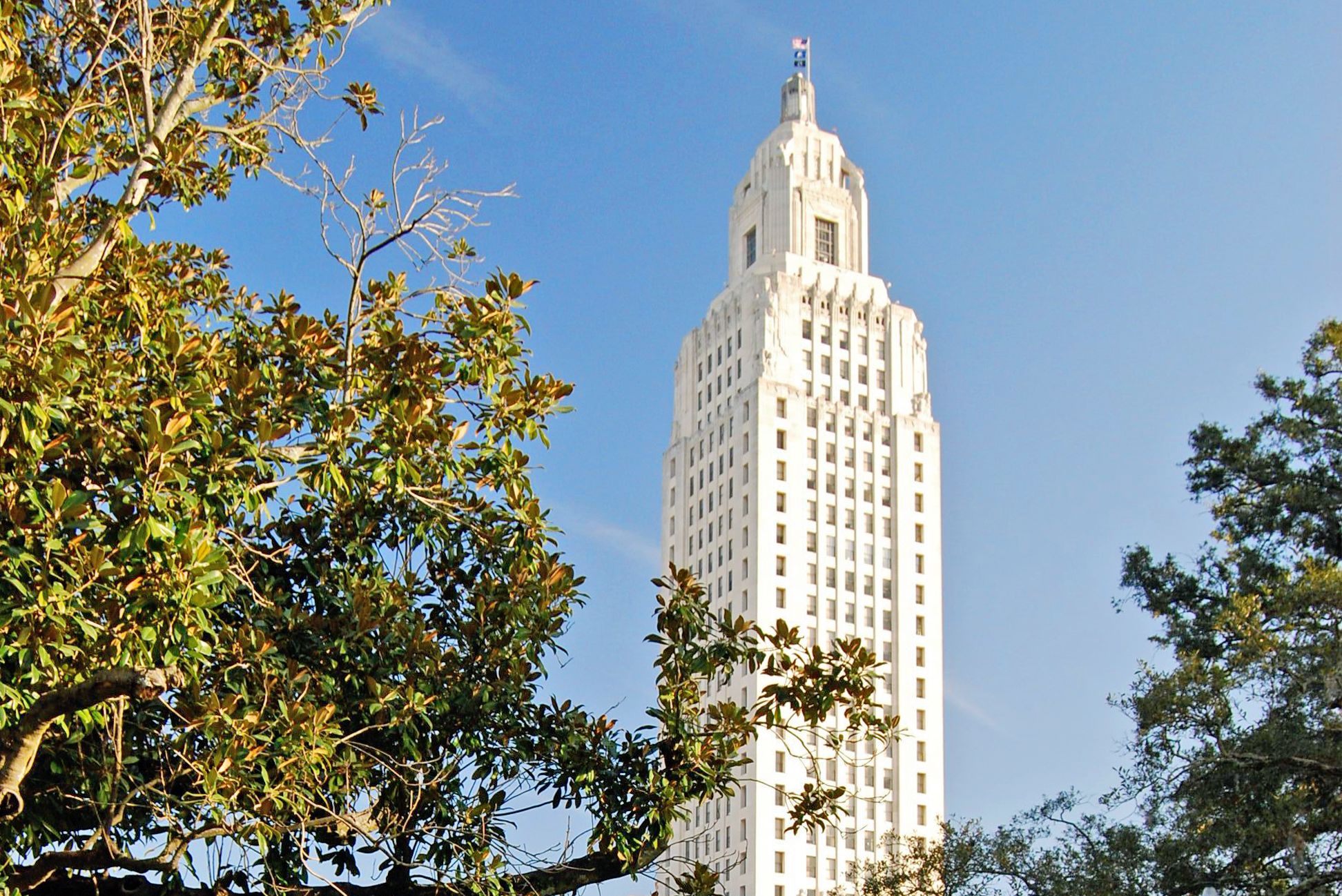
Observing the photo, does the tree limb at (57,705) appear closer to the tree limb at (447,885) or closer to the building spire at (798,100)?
the tree limb at (447,885)

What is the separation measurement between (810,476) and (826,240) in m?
14.2

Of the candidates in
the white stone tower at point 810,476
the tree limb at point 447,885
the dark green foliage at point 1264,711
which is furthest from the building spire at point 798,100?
the tree limb at point 447,885

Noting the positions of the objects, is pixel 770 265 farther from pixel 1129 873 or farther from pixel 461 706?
pixel 461 706

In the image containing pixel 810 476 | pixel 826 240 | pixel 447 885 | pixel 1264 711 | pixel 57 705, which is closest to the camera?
pixel 57 705

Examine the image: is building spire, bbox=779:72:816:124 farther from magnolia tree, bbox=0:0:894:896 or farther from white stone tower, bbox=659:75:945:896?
magnolia tree, bbox=0:0:894:896

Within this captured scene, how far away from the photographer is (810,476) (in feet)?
257

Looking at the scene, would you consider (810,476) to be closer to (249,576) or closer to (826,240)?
(826,240)

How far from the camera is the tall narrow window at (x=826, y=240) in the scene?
276ft

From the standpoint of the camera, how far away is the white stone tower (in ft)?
239

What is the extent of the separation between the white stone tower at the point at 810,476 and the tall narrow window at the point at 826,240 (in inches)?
7.1

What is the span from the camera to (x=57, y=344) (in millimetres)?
7219

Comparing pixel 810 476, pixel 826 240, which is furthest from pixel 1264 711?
pixel 826 240

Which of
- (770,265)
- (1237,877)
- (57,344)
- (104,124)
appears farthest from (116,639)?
(770,265)

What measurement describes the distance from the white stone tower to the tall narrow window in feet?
0.59
